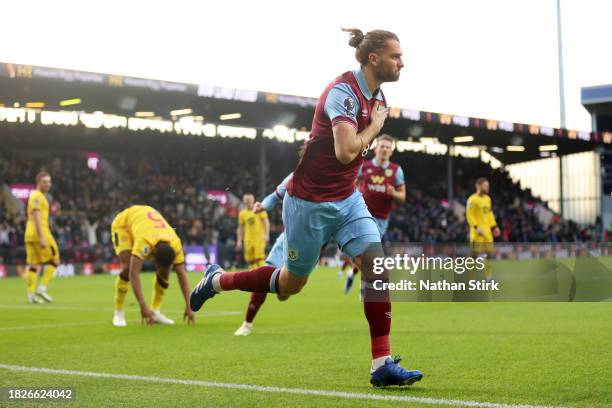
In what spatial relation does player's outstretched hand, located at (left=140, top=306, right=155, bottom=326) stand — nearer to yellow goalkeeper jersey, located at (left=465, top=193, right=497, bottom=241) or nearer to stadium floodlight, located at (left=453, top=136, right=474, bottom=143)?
yellow goalkeeper jersey, located at (left=465, top=193, right=497, bottom=241)

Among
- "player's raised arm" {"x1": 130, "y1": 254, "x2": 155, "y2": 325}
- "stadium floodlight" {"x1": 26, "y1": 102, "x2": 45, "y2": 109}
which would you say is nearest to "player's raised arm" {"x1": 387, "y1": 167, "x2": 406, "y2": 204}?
"player's raised arm" {"x1": 130, "y1": 254, "x2": 155, "y2": 325}

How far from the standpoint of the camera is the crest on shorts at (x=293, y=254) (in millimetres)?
5508

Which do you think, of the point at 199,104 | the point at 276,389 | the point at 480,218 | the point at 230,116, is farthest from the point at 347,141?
the point at 230,116

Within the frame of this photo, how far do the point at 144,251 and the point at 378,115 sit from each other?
5.33 metres

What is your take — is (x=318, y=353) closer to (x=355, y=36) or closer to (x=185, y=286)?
(x=355, y=36)

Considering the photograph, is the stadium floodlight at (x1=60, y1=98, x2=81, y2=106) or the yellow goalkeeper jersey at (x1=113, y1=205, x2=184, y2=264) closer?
the yellow goalkeeper jersey at (x1=113, y1=205, x2=184, y2=264)

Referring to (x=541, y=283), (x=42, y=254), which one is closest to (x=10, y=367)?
(x=42, y=254)

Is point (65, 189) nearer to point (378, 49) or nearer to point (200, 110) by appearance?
point (200, 110)

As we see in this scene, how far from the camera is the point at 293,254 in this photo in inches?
218

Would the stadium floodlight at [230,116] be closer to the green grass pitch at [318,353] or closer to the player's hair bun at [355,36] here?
the green grass pitch at [318,353]

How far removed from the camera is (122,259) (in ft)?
33.6

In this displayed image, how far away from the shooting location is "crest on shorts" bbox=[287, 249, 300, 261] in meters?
5.51

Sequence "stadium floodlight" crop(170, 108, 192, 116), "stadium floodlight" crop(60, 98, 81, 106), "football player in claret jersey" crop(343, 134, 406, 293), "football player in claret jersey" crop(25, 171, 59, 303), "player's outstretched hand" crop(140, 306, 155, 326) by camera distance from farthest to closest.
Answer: "stadium floodlight" crop(170, 108, 192, 116) → "stadium floodlight" crop(60, 98, 81, 106) → "football player in claret jersey" crop(25, 171, 59, 303) → "football player in claret jersey" crop(343, 134, 406, 293) → "player's outstretched hand" crop(140, 306, 155, 326)

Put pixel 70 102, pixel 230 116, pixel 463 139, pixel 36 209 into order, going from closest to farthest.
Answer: pixel 36 209, pixel 70 102, pixel 230 116, pixel 463 139
